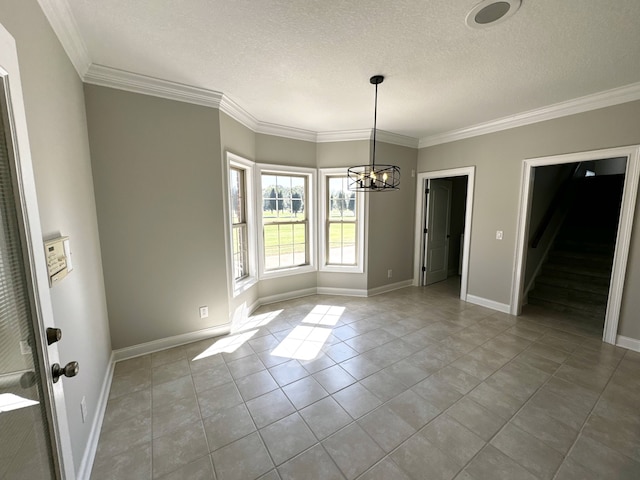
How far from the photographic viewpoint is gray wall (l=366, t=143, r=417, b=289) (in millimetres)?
4270

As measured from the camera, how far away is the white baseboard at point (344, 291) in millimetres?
4359

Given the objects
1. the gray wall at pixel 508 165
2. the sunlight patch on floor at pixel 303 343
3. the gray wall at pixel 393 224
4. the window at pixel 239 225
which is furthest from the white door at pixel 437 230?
the window at pixel 239 225

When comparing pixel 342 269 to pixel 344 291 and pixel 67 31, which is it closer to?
pixel 344 291

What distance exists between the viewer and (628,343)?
109 inches

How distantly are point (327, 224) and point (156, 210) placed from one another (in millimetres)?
2491

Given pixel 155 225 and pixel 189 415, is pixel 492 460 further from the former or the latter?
pixel 155 225

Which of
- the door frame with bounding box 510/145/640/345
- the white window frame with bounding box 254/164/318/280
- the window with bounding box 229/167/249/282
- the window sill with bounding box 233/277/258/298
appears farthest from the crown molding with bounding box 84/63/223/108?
the door frame with bounding box 510/145/640/345

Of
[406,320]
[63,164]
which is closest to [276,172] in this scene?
[63,164]

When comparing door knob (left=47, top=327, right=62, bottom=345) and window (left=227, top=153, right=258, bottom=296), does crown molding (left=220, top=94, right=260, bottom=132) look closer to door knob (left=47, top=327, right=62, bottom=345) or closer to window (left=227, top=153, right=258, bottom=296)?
window (left=227, top=153, right=258, bottom=296)

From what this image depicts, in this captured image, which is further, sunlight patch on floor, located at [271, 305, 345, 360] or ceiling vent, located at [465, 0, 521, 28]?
sunlight patch on floor, located at [271, 305, 345, 360]

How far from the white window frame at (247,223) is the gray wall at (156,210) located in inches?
4.4

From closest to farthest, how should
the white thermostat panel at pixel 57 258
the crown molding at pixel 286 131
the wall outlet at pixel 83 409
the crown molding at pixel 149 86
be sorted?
1. the white thermostat panel at pixel 57 258
2. the wall outlet at pixel 83 409
3. the crown molding at pixel 149 86
4. the crown molding at pixel 286 131

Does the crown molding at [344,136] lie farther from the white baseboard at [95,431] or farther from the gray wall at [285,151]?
the white baseboard at [95,431]

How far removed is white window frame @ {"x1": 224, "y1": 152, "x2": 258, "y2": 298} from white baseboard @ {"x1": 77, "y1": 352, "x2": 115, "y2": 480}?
4.37 feet
